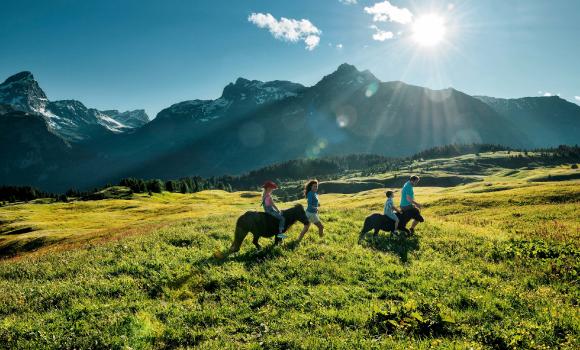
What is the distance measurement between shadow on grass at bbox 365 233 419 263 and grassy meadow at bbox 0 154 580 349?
0.10 metres

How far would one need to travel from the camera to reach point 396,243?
812 inches

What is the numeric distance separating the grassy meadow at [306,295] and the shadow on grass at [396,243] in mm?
99

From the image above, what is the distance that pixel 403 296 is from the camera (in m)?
12.5

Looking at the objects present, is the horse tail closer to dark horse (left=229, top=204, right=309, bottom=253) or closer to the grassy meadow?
dark horse (left=229, top=204, right=309, bottom=253)

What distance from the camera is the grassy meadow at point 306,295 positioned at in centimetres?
972

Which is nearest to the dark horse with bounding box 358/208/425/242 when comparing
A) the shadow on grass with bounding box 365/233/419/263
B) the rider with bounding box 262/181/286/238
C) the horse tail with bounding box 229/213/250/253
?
the shadow on grass with bounding box 365/233/419/263

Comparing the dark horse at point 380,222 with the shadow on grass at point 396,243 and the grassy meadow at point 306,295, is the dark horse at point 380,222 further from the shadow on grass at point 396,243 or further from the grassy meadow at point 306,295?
the grassy meadow at point 306,295

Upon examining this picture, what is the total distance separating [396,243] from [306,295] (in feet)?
31.5

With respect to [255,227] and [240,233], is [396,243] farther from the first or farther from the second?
[240,233]

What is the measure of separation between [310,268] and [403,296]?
4.05m

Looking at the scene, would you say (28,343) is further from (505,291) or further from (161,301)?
(505,291)

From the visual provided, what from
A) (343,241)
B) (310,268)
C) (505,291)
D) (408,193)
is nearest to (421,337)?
(505,291)

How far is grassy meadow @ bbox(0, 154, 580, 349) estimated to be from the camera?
9.72 metres

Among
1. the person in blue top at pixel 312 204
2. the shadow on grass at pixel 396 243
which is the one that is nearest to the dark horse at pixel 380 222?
the shadow on grass at pixel 396 243
